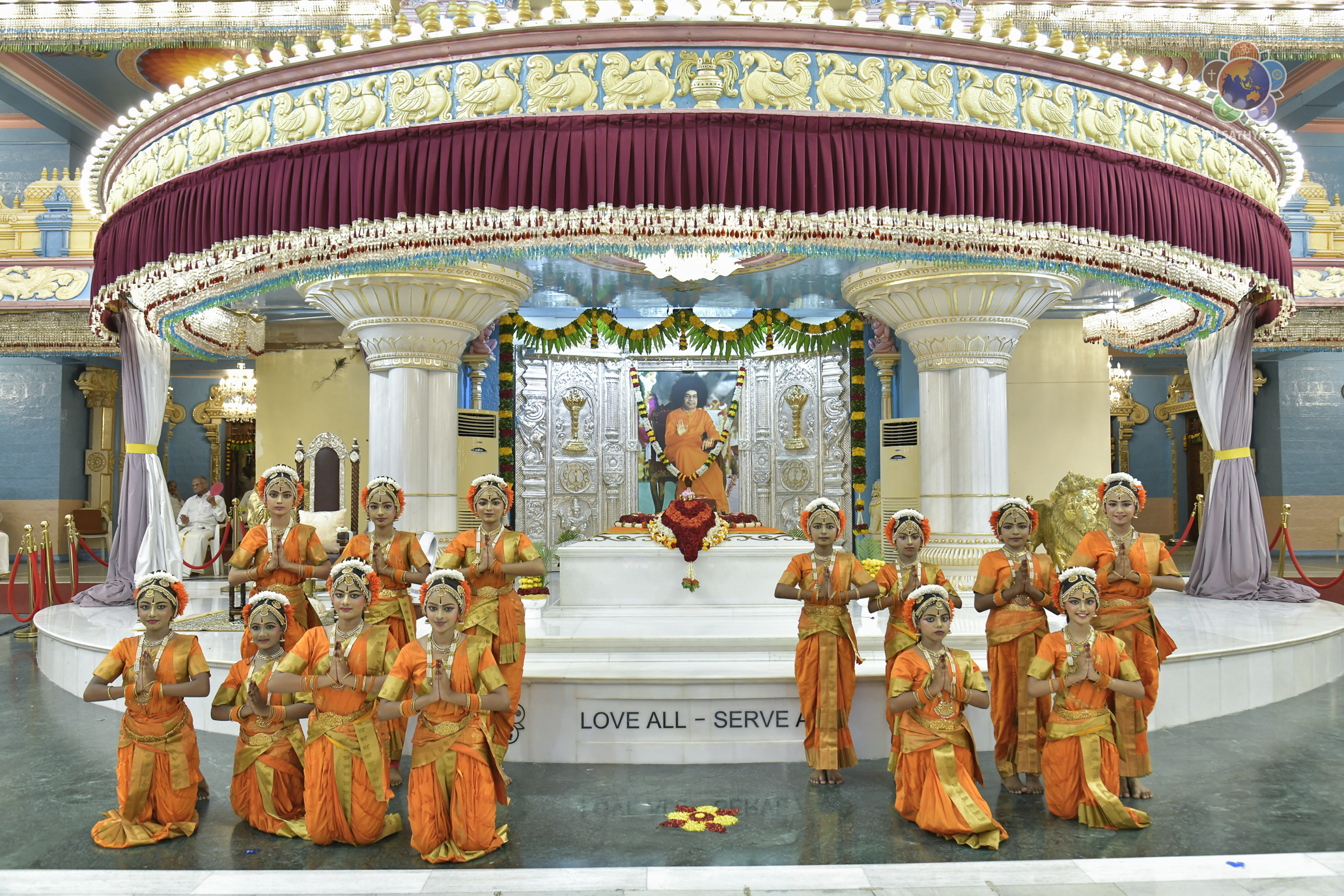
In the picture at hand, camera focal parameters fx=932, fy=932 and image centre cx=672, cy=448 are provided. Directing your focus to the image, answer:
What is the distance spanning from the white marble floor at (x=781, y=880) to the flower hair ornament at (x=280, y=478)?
183cm

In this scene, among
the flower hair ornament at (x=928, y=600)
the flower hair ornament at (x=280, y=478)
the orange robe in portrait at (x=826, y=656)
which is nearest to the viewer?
the flower hair ornament at (x=928, y=600)

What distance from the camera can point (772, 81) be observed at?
167 inches

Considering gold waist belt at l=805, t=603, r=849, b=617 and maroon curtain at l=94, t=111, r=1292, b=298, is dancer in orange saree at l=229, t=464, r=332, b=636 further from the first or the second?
gold waist belt at l=805, t=603, r=849, b=617

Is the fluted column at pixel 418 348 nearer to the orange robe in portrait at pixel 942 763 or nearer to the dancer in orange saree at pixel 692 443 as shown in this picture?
the dancer in orange saree at pixel 692 443

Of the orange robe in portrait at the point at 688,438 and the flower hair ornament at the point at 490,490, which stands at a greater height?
the orange robe in portrait at the point at 688,438

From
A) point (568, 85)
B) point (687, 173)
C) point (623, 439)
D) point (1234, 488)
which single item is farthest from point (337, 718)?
point (623, 439)

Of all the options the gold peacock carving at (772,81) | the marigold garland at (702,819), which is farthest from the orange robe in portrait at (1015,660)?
the gold peacock carving at (772,81)

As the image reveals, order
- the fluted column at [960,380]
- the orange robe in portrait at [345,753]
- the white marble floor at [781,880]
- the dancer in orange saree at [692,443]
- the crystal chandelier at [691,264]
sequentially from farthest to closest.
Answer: the dancer in orange saree at [692,443]
the fluted column at [960,380]
the crystal chandelier at [691,264]
the orange robe in portrait at [345,753]
the white marble floor at [781,880]

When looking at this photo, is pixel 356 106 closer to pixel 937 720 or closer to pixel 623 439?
pixel 937 720

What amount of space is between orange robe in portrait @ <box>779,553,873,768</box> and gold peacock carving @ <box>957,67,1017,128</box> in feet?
7.14

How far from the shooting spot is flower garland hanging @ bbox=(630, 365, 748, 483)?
10422mm

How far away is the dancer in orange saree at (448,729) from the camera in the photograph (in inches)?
137

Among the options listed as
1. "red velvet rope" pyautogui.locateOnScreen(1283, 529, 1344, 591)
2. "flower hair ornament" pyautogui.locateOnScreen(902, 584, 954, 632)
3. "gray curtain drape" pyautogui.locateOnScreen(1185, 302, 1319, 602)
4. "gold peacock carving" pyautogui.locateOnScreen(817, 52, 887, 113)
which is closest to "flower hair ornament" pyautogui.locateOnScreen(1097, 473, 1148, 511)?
"flower hair ornament" pyautogui.locateOnScreen(902, 584, 954, 632)

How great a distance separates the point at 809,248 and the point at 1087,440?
625 centimetres
